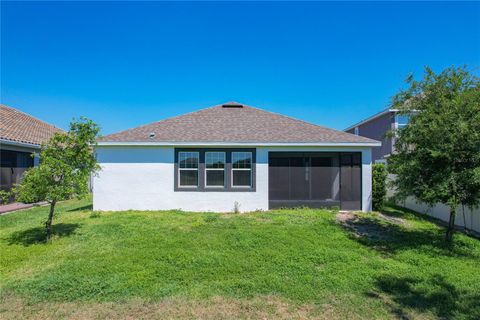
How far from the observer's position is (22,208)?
12898mm

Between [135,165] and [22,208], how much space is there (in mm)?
6151

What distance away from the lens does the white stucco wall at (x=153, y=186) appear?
37.3 ft

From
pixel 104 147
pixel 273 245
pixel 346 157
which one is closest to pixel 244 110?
pixel 346 157

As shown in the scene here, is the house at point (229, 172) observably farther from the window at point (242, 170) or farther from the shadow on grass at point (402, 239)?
the shadow on grass at point (402, 239)

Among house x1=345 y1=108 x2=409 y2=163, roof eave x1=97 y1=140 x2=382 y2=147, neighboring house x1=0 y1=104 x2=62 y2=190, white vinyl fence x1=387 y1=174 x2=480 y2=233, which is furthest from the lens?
house x1=345 y1=108 x2=409 y2=163

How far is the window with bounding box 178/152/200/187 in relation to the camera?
1148cm

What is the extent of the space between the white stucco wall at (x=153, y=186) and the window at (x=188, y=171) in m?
0.32

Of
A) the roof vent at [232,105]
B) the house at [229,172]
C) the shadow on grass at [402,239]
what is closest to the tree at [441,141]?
the shadow on grass at [402,239]

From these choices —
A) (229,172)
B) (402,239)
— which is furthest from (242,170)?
(402,239)

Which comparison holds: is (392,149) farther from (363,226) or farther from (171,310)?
(171,310)

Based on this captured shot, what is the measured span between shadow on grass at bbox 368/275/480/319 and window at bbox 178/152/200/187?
7851 mm

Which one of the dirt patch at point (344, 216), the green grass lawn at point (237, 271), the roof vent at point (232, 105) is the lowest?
the green grass lawn at point (237, 271)

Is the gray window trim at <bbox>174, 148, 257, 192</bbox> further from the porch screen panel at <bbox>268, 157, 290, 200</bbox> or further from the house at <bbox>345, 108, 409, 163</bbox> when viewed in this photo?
the house at <bbox>345, 108, 409, 163</bbox>

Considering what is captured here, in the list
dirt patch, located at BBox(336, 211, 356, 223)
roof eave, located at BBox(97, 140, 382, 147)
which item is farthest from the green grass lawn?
roof eave, located at BBox(97, 140, 382, 147)
